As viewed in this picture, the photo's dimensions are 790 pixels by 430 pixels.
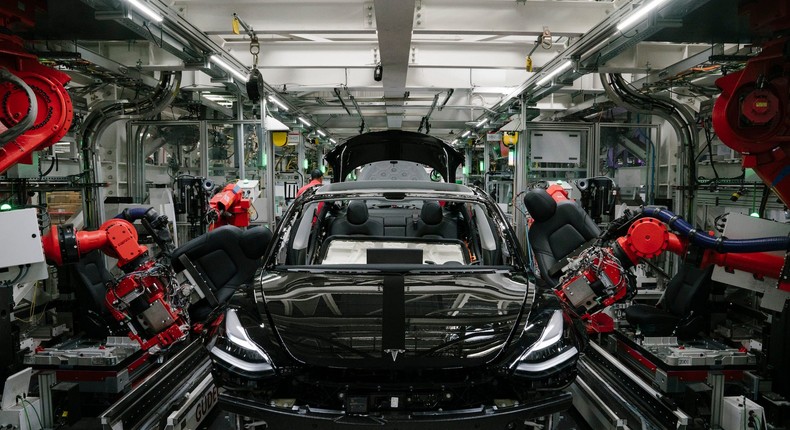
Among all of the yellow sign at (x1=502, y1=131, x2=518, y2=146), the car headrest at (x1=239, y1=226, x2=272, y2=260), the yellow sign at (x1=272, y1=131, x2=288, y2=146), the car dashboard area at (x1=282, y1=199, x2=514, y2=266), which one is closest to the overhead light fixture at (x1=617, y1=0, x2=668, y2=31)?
the car dashboard area at (x1=282, y1=199, x2=514, y2=266)

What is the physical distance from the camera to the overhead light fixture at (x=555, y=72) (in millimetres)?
5950

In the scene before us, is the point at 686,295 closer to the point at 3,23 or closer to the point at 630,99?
the point at 630,99

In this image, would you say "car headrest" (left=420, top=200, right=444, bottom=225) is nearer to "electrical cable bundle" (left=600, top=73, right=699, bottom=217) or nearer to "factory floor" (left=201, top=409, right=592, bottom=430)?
"factory floor" (left=201, top=409, right=592, bottom=430)

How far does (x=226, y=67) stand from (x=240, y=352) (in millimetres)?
5065

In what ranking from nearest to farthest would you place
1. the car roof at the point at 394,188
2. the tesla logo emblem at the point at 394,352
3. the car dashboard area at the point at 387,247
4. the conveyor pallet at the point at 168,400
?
the tesla logo emblem at the point at 394,352, the conveyor pallet at the point at 168,400, the car roof at the point at 394,188, the car dashboard area at the point at 387,247

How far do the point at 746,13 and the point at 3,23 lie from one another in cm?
539

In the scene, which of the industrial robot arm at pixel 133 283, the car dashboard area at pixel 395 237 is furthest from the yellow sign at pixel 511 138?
the industrial robot arm at pixel 133 283

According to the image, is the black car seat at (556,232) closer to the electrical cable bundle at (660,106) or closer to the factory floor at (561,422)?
the factory floor at (561,422)

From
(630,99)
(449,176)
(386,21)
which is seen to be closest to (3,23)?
(386,21)

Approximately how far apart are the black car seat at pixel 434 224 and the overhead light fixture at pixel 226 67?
308 centimetres

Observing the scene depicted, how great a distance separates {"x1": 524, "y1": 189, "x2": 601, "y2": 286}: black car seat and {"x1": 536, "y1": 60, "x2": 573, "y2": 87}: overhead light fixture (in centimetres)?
179

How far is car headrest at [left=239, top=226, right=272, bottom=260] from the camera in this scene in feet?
14.7

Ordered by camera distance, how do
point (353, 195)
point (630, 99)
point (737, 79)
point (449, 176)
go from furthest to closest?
point (630, 99) < point (449, 176) < point (737, 79) < point (353, 195)

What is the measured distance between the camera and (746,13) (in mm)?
3879
